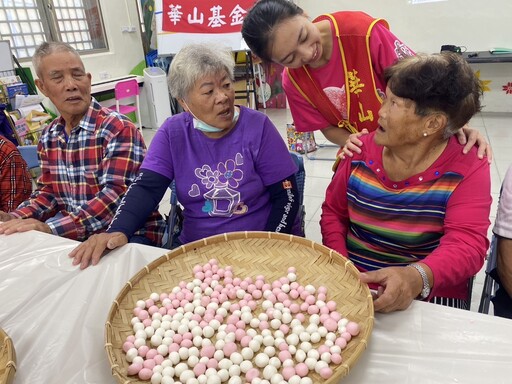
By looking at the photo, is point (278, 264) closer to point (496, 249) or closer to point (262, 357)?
point (262, 357)

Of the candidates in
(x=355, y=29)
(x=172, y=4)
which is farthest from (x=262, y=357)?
(x=172, y=4)

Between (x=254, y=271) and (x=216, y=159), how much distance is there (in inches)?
22.7

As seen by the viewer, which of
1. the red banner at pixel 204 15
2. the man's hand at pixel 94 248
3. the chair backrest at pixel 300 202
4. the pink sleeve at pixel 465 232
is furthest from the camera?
the red banner at pixel 204 15

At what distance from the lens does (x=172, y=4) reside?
5309 millimetres

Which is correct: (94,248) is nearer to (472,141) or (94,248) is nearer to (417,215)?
(417,215)

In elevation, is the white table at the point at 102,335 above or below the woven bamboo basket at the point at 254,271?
below

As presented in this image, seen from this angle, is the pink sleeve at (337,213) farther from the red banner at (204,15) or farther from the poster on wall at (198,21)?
the red banner at (204,15)

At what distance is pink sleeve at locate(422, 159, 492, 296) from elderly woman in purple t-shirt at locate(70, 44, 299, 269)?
1.87ft

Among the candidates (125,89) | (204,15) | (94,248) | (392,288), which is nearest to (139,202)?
(94,248)

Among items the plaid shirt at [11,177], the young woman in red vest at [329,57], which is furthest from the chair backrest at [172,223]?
the plaid shirt at [11,177]

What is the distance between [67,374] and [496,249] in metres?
1.17

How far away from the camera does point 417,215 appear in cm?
116

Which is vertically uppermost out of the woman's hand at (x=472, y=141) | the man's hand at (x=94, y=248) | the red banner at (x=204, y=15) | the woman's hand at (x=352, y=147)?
the red banner at (x=204, y=15)

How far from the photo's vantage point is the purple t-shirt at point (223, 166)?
1.45 meters
